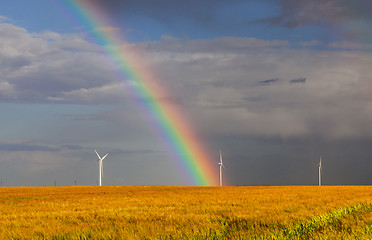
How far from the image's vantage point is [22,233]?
19.2 meters

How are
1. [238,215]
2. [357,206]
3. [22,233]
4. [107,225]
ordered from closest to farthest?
[22,233] < [107,225] < [238,215] < [357,206]

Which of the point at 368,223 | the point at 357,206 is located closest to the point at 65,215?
the point at 368,223

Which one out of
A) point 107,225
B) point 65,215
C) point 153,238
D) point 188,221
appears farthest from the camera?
point 65,215

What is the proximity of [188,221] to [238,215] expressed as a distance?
3444 mm

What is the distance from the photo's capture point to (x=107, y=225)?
2131 cm

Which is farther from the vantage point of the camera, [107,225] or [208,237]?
[107,225]

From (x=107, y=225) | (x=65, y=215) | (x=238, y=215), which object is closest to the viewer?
(x=107, y=225)

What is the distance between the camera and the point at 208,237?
17734mm

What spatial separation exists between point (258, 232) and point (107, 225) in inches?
271

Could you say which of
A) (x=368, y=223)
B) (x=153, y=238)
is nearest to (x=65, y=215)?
(x=153, y=238)

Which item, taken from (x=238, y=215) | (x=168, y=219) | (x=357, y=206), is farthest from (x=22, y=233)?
(x=357, y=206)

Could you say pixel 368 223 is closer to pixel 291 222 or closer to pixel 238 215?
pixel 291 222

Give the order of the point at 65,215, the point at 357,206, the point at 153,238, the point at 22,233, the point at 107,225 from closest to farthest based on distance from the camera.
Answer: the point at 153,238 < the point at 22,233 < the point at 107,225 < the point at 65,215 < the point at 357,206

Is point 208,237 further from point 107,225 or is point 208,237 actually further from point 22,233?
point 22,233
